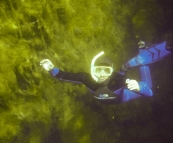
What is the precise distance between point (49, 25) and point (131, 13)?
2.58 m

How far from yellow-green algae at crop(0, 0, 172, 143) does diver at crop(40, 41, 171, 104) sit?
1.30 ft

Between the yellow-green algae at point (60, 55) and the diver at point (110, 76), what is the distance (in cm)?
40

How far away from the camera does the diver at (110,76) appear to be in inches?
147

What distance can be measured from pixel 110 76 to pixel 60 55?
126 cm

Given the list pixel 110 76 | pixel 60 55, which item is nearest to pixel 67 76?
pixel 60 55

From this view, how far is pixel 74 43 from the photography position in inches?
172

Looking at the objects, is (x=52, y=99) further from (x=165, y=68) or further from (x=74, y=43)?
(x=165, y=68)

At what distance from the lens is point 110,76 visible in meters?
4.08

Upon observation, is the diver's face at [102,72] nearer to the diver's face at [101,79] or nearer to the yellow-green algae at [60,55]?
the diver's face at [101,79]

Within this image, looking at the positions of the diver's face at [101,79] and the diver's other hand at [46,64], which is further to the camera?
the diver's face at [101,79]

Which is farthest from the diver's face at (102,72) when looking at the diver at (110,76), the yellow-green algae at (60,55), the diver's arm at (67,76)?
the yellow-green algae at (60,55)

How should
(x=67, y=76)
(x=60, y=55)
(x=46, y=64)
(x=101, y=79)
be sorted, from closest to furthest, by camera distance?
1. (x=46, y=64)
2. (x=101, y=79)
3. (x=67, y=76)
4. (x=60, y=55)

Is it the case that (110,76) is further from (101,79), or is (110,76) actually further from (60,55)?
(60,55)

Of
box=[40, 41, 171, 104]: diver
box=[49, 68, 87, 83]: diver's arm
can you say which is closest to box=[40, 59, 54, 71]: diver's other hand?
box=[40, 41, 171, 104]: diver
